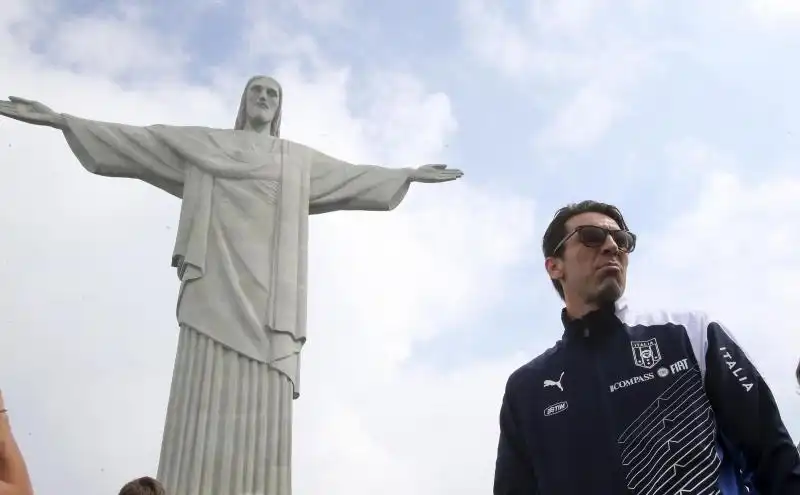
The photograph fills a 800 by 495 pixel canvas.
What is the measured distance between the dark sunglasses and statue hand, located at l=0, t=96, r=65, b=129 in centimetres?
694

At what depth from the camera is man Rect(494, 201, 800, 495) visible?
7.55 ft

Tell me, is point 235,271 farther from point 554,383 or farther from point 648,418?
point 648,418

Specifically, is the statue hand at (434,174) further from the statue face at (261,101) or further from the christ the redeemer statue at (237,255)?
the statue face at (261,101)

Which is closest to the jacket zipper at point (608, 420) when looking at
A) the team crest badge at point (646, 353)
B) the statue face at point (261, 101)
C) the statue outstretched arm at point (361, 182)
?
the team crest badge at point (646, 353)

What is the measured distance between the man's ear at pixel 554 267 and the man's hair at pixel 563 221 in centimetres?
1

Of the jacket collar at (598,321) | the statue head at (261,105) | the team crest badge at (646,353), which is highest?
the statue head at (261,105)

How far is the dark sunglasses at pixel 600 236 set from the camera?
8.82 feet

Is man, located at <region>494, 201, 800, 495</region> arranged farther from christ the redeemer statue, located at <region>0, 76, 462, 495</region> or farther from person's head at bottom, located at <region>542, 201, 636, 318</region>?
christ the redeemer statue, located at <region>0, 76, 462, 495</region>

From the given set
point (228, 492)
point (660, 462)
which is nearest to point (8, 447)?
point (660, 462)

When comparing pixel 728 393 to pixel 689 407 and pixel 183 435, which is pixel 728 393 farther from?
pixel 183 435

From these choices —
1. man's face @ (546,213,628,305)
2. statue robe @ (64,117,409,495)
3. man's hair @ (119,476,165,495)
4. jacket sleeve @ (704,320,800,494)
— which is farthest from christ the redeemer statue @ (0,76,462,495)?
jacket sleeve @ (704,320,800,494)

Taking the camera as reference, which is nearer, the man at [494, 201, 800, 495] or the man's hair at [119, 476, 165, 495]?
the man at [494, 201, 800, 495]

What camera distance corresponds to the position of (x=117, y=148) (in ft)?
27.8

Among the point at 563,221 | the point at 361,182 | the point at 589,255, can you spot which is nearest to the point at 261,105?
the point at 361,182
